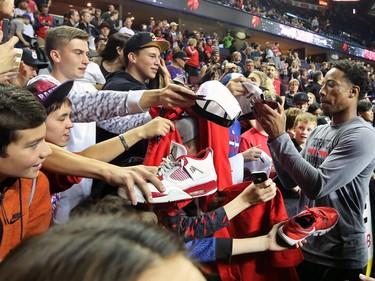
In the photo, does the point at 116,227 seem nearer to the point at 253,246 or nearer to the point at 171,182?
the point at 171,182

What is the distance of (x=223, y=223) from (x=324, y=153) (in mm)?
798

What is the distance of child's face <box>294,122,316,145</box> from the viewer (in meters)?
3.34

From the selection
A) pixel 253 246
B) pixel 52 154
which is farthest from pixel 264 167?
pixel 52 154

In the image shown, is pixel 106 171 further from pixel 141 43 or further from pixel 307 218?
pixel 141 43

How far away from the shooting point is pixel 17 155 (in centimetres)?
128

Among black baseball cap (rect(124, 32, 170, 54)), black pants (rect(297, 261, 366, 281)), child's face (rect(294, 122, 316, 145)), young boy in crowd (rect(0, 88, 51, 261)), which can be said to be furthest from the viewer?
child's face (rect(294, 122, 316, 145))

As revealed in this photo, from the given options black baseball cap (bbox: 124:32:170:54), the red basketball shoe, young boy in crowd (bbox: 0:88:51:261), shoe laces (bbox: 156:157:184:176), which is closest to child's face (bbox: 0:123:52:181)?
young boy in crowd (bbox: 0:88:51:261)

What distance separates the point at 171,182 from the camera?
1.44m

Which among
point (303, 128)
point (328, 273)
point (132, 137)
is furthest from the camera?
point (303, 128)

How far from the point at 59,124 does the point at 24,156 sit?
0.42m

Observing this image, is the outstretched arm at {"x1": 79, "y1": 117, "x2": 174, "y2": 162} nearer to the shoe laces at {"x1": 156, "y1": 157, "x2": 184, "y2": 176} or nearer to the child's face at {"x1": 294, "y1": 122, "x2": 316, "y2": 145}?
the shoe laces at {"x1": 156, "y1": 157, "x2": 184, "y2": 176}

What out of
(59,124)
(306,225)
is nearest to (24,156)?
(59,124)

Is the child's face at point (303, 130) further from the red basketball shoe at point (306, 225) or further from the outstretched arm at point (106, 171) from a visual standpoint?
the outstretched arm at point (106, 171)

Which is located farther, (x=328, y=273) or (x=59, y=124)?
(x=328, y=273)
